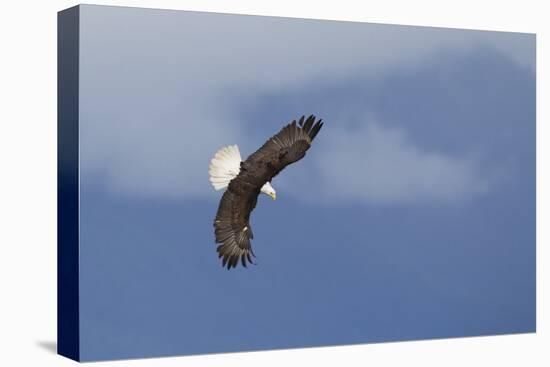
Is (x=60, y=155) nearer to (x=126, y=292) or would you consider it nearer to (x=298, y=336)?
(x=126, y=292)

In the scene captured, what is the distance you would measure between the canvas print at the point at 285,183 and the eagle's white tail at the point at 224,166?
0.06 ft

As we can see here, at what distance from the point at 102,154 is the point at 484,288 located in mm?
4084

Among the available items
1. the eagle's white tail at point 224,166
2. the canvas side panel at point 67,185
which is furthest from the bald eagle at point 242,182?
the canvas side panel at point 67,185

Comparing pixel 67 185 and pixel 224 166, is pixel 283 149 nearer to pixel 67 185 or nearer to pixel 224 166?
pixel 224 166

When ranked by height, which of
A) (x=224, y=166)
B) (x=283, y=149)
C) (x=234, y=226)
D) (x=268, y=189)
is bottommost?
(x=234, y=226)

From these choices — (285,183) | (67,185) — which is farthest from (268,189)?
(67,185)

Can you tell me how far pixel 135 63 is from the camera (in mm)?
12359

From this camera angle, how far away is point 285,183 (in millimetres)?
13102

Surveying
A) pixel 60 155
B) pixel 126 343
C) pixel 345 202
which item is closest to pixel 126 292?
pixel 126 343

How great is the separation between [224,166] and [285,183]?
650 millimetres

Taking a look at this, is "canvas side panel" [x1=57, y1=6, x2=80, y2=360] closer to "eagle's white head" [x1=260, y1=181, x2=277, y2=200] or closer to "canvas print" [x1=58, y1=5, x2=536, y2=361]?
"canvas print" [x1=58, y1=5, x2=536, y2=361]

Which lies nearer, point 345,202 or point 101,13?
point 101,13

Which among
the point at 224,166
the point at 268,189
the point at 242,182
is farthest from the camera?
the point at 268,189

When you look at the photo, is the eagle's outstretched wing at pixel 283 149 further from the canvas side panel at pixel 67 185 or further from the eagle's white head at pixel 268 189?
the canvas side panel at pixel 67 185
